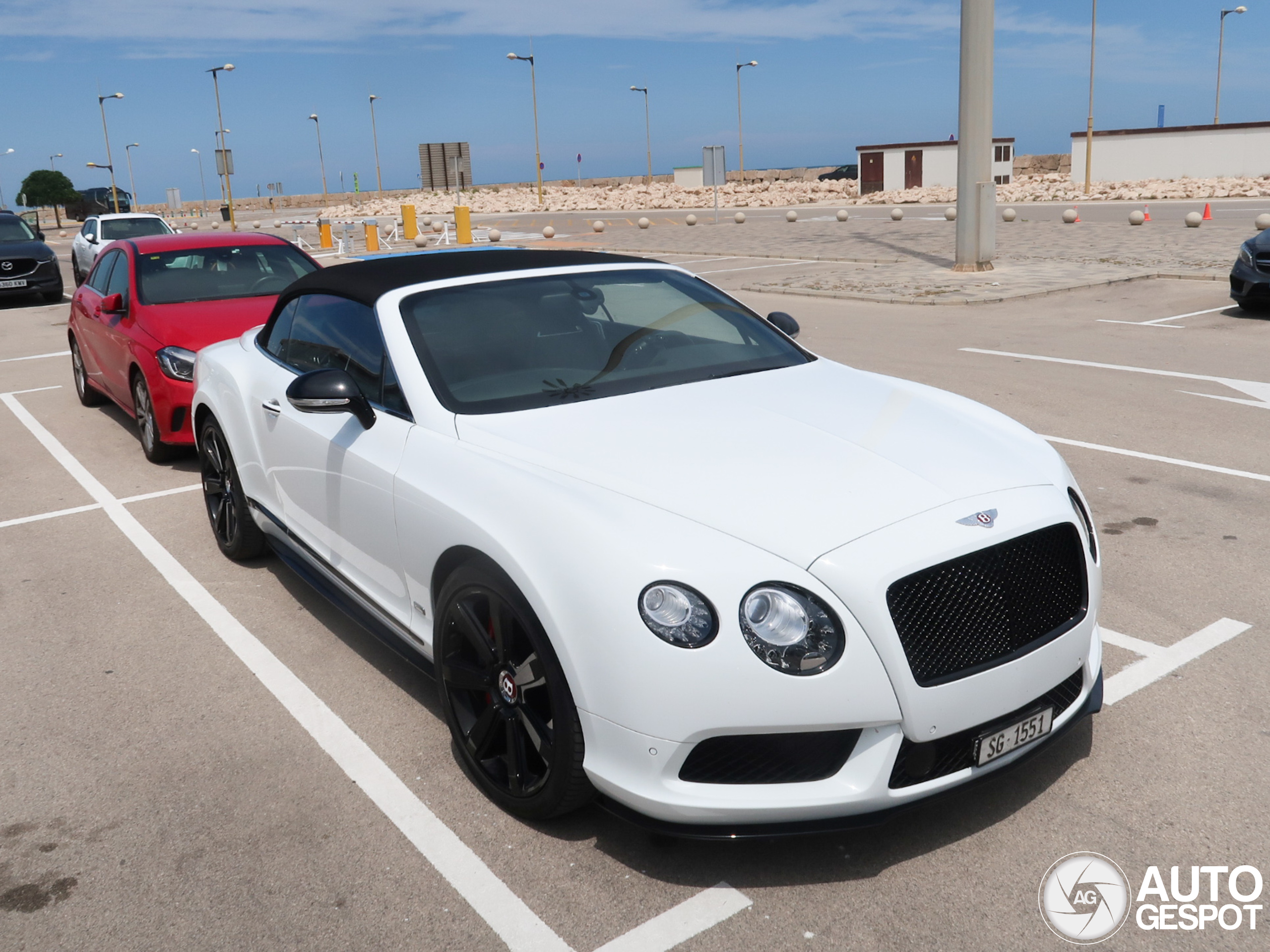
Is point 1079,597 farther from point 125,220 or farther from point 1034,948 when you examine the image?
point 125,220

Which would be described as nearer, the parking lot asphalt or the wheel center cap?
the parking lot asphalt

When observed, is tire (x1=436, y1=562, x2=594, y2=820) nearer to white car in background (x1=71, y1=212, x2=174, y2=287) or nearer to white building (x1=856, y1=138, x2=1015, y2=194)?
white car in background (x1=71, y1=212, x2=174, y2=287)

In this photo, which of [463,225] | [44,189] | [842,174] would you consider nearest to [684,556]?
[463,225]

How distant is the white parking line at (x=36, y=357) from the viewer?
13711 mm

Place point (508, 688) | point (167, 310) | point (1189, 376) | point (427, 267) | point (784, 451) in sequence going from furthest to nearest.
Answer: point (1189, 376)
point (167, 310)
point (427, 267)
point (784, 451)
point (508, 688)

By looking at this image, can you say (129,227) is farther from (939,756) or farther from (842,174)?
(842,174)

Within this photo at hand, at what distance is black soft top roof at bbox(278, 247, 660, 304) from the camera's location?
171 inches

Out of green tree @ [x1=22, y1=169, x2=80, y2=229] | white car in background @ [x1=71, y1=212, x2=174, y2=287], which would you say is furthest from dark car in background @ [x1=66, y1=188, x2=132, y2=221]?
white car in background @ [x1=71, y1=212, x2=174, y2=287]

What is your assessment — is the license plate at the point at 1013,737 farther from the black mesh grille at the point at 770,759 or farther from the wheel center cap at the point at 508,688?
the wheel center cap at the point at 508,688

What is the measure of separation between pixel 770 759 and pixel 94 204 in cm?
8255

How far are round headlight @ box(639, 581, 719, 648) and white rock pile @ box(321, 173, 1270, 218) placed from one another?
32.3 metres

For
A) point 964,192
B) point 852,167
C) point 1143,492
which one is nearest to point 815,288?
point 964,192
